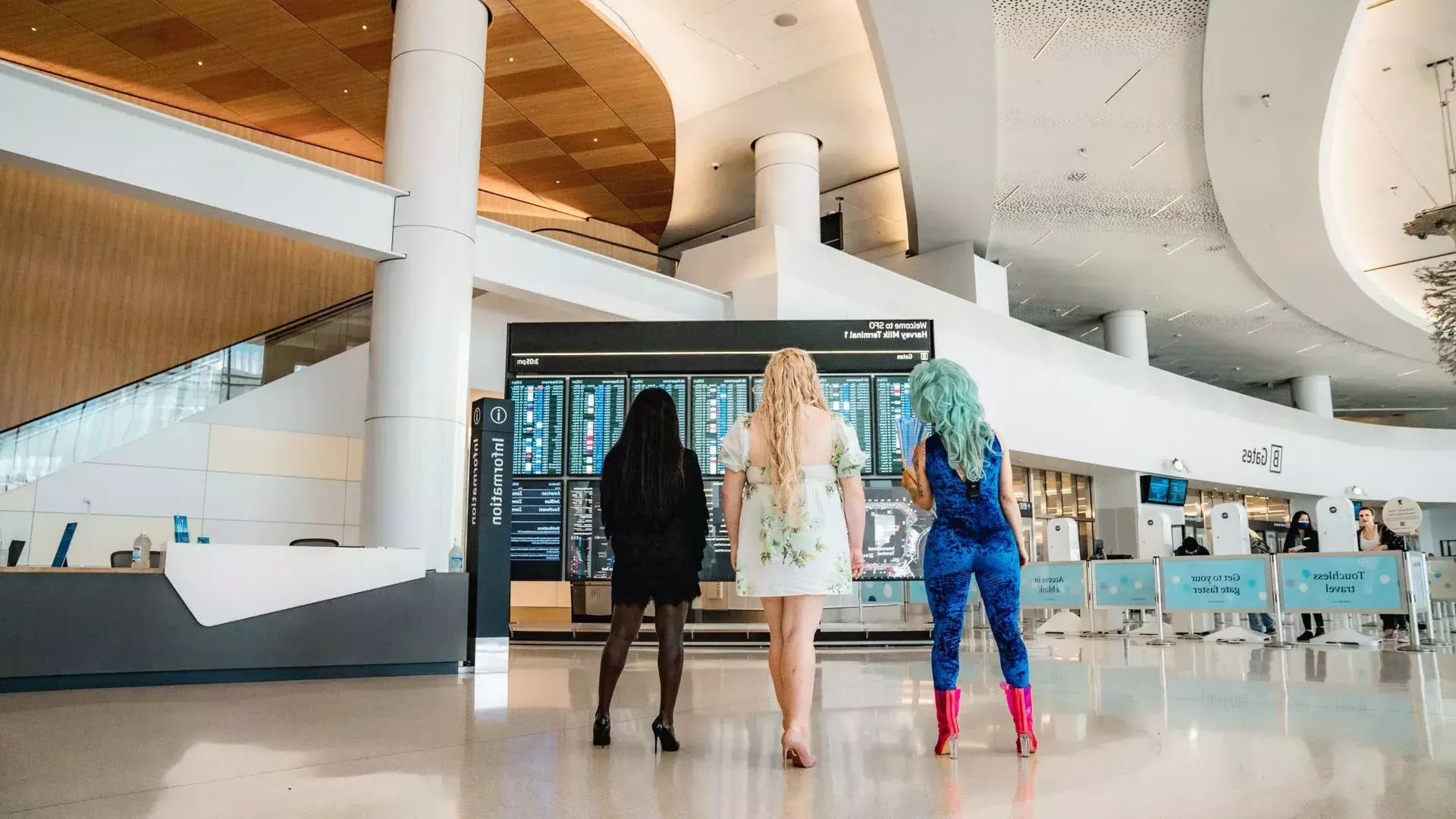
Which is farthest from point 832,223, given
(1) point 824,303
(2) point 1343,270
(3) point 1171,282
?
(2) point 1343,270

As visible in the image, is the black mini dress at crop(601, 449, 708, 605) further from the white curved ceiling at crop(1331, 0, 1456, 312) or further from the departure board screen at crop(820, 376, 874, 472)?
the white curved ceiling at crop(1331, 0, 1456, 312)

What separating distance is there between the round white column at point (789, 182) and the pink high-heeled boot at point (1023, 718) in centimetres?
991

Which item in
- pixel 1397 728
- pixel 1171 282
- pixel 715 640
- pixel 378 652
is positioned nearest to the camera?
pixel 1397 728

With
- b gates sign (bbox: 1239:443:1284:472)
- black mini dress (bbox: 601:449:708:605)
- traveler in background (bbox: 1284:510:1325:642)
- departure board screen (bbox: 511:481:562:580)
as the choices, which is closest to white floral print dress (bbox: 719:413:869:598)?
black mini dress (bbox: 601:449:708:605)

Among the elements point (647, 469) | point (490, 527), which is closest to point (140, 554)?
point (490, 527)

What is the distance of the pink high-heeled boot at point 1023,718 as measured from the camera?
11.2 feet

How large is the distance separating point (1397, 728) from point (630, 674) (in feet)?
14.9

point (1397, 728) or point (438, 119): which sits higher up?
point (438, 119)

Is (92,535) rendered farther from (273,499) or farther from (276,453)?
(276,453)

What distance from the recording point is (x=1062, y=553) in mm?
13531

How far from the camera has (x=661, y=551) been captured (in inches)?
146

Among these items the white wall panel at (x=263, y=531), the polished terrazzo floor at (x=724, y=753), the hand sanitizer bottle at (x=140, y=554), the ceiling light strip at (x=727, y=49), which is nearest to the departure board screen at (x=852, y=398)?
the ceiling light strip at (x=727, y=49)

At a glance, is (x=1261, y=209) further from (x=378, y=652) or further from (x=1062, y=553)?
(x=378, y=652)

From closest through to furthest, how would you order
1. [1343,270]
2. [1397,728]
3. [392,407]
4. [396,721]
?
[1397,728] → [396,721] → [392,407] → [1343,270]
